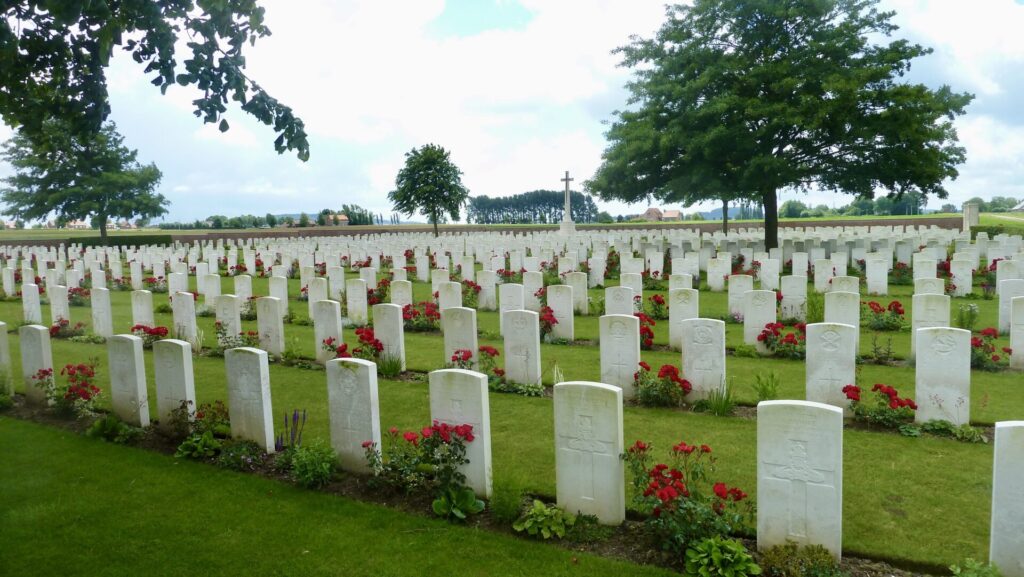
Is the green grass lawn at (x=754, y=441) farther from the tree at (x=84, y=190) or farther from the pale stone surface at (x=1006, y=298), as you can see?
the tree at (x=84, y=190)

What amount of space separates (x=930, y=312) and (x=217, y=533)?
922 centimetres

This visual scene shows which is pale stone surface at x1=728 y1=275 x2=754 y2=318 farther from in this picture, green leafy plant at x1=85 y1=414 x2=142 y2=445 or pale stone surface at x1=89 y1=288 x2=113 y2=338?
pale stone surface at x1=89 y1=288 x2=113 y2=338

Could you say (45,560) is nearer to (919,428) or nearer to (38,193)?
(919,428)

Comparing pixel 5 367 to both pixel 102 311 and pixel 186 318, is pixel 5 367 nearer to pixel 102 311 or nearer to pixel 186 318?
pixel 186 318

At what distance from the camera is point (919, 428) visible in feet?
22.4

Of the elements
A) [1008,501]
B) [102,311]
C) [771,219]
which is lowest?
[1008,501]

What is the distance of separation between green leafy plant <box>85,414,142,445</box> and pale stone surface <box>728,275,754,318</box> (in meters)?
9.66

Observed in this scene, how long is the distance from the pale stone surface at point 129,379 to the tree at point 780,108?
55.1ft

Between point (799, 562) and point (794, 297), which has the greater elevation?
point (794, 297)

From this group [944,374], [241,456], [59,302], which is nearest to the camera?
[241,456]


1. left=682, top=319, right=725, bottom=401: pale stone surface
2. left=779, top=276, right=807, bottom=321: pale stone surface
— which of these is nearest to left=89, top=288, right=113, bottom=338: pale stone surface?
left=682, top=319, right=725, bottom=401: pale stone surface

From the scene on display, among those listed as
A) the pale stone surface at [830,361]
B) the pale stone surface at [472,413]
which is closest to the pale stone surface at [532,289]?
the pale stone surface at [830,361]

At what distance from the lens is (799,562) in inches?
Answer: 166

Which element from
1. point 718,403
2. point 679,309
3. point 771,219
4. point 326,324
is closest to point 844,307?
point 679,309
